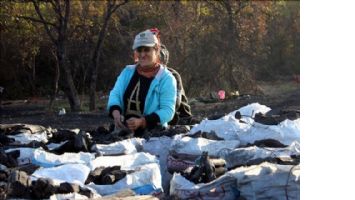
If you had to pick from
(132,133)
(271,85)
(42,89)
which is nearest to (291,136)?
(132,133)

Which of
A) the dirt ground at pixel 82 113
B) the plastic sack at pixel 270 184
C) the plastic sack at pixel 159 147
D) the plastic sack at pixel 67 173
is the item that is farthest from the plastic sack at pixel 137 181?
the dirt ground at pixel 82 113

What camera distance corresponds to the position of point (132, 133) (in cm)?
666

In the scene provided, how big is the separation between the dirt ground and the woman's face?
305cm

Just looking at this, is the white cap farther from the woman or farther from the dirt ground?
the dirt ground

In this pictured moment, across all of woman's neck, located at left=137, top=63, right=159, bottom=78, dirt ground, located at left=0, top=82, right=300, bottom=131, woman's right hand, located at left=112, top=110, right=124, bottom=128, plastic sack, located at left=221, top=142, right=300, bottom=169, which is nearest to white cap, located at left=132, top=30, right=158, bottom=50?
woman's neck, located at left=137, top=63, right=159, bottom=78

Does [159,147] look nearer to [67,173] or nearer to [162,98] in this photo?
[162,98]

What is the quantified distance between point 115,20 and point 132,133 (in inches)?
519

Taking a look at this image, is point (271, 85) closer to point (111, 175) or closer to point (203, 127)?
point (203, 127)

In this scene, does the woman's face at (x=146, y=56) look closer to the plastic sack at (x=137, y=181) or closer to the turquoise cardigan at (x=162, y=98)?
the turquoise cardigan at (x=162, y=98)

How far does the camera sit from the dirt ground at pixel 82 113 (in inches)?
493

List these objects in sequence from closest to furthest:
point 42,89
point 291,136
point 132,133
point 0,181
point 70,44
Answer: point 0,181, point 291,136, point 132,133, point 70,44, point 42,89

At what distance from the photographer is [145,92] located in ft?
23.1

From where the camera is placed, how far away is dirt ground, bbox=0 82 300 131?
41.1 ft

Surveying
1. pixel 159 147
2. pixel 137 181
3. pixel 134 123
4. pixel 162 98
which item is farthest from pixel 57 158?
pixel 162 98
